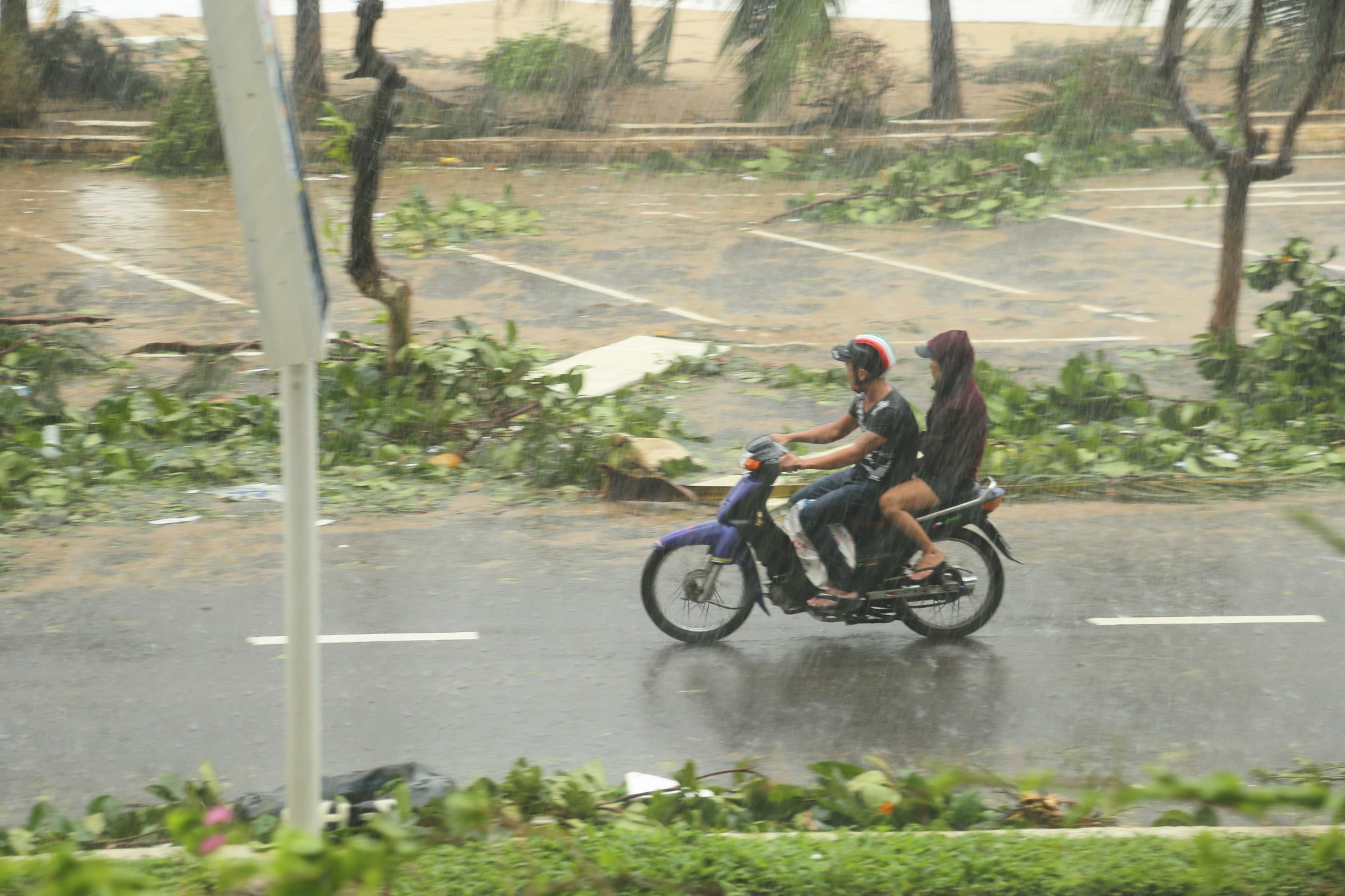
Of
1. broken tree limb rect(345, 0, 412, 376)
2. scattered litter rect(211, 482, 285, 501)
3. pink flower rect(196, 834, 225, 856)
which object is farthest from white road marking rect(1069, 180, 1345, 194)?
pink flower rect(196, 834, 225, 856)

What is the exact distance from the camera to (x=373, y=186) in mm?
10398

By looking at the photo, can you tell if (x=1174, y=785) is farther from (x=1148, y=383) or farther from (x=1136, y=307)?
(x=1136, y=307)

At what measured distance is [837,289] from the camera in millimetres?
14586

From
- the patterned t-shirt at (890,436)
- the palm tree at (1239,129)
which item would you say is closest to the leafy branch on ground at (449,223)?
the palm tree at (1239,129)

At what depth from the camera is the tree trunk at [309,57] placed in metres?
21.8

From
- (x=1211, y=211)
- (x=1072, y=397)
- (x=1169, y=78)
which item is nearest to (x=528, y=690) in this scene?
(x=1072, y=397)

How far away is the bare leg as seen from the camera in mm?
6297

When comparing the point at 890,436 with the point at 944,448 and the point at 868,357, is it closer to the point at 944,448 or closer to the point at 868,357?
the point at 944,448

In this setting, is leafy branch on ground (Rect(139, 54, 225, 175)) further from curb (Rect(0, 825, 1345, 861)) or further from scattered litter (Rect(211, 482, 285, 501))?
curb (Rect(0, 825, 1345, 861))

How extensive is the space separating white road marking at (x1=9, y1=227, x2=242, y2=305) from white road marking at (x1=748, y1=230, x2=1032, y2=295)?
688 cm

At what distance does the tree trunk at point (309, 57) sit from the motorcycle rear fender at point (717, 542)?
17.5 metres

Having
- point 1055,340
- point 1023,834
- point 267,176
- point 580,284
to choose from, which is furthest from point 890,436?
point 580,284

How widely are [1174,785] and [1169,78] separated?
34.1 feet

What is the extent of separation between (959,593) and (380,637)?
293 cm
